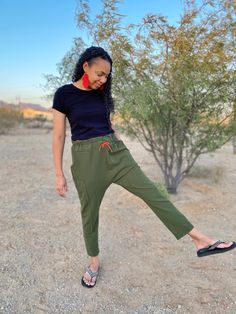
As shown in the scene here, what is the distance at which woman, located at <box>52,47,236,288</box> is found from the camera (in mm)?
3004

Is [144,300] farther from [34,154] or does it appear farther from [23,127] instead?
[23,127]

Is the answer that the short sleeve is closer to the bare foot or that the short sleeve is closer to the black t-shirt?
the black t-shirt

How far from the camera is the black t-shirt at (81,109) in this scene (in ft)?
9.82

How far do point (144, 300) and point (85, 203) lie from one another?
2.88ft

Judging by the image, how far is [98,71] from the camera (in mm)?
2988

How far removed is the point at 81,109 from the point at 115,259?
1679mm

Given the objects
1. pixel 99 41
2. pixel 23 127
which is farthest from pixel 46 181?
pixel 23 127

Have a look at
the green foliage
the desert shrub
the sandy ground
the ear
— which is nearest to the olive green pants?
the ear

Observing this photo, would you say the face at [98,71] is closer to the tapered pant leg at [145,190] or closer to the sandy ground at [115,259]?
the tapered pant leg at [145,190]

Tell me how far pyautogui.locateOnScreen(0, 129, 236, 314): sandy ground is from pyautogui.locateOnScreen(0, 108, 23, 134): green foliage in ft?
47.8

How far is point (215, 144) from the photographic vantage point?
5922 millimetres

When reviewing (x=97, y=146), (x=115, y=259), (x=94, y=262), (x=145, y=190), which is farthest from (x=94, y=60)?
(x=115, y=259)

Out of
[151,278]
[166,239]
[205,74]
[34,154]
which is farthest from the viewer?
[34,154]

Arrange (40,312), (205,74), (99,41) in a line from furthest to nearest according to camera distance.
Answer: (99,41), (205,74), (40,312)
